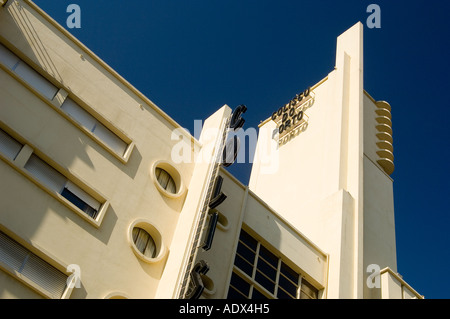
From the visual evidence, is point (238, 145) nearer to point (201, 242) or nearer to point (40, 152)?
point (201, 242)

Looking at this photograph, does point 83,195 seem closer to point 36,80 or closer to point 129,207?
point 129,207

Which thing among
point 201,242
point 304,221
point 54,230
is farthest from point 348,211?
point 54,230

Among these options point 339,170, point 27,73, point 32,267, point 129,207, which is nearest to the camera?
point 32,267

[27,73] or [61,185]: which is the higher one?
[27,73]

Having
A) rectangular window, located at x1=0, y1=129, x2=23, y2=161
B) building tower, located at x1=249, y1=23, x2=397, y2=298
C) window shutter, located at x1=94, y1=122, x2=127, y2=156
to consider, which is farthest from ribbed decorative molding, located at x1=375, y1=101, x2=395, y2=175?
rectangular window, located at x1=0, y1=129, x2=23, y2=161

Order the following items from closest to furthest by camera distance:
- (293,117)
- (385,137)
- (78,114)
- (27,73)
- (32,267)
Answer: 1. (32,267)
2. (27,73)
3. (78,114)
4. (385,137)
5. (293,117)

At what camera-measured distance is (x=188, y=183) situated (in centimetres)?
2100

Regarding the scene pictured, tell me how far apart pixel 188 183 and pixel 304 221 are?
28.8 ft

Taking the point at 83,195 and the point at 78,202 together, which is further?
the point at 83,195

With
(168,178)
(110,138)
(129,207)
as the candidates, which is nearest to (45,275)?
(129,207)

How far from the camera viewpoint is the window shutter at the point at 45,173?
17109mm

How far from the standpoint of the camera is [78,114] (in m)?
19.6

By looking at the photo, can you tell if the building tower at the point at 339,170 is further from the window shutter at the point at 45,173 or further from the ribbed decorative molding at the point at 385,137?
the window shutter at the point at 45,173

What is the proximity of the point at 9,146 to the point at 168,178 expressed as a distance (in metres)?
6.12
